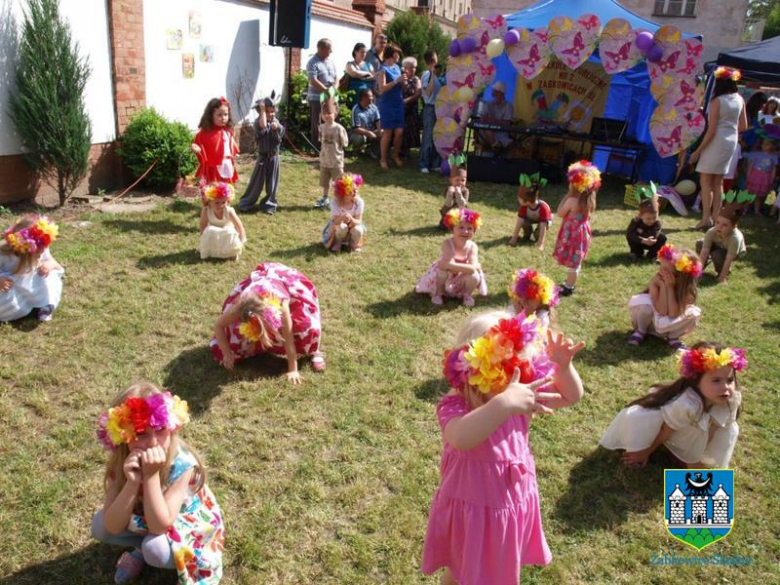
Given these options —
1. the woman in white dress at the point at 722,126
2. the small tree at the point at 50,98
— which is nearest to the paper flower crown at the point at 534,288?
the woman in white dress at the point at 722,126

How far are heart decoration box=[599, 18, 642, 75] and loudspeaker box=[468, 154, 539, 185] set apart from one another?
2.05 meters

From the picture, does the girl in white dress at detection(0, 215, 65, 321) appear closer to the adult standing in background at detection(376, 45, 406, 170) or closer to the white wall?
the white wall

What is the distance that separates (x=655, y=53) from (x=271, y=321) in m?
8.49

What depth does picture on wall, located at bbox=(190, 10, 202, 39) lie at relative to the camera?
994cm

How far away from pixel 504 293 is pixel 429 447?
2.79m

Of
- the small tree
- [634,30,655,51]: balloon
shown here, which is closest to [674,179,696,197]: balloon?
[634,30,655,51]: balloon

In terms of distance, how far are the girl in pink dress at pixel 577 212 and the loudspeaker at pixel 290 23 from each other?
709cm

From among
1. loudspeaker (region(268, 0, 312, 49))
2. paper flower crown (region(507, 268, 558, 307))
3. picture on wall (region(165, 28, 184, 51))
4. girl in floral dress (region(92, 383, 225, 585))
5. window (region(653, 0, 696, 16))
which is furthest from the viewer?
window (region(653, 0, 696, 16))

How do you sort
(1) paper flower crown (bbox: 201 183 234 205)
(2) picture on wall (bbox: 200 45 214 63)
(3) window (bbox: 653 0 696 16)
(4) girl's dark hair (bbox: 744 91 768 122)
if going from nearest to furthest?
(1) paper flower crown (bbox: 201 183 234 205) → (4) girl's dark hair (bbox: 744 91 768 122) → (2) picture on wall (bbox: 200 45 214 63) → (3) window (bbox: 653 0 696 16)

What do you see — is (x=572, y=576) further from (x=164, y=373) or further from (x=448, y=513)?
(x=164, y=373)

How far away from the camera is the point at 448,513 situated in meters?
2.40

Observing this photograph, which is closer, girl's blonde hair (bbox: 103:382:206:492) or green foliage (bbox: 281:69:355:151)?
girl's blonde hair (bbox: 103:382:206:492)

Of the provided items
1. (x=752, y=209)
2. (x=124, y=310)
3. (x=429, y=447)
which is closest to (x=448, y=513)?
(x=429, y=447)

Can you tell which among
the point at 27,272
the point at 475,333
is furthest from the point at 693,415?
the point at 27,272
